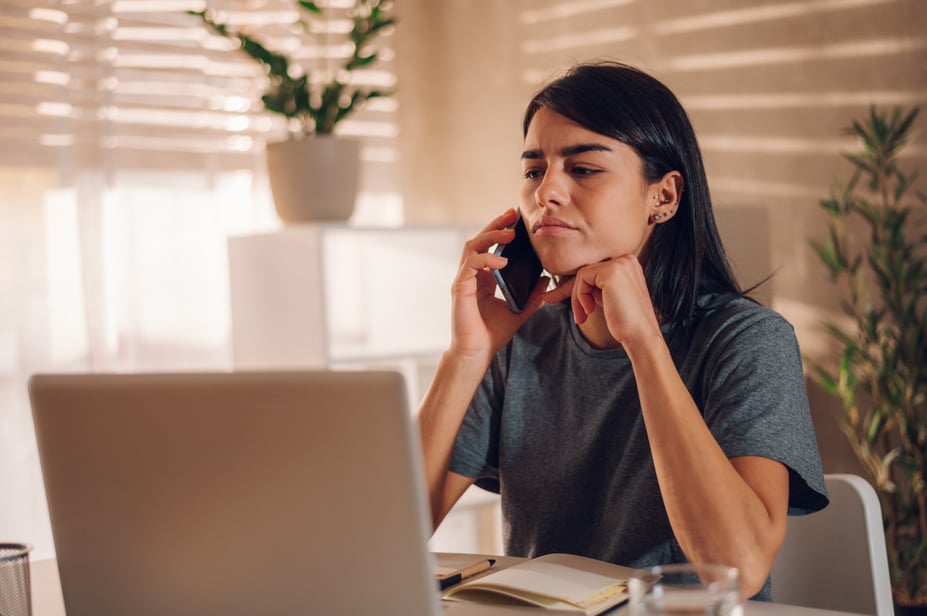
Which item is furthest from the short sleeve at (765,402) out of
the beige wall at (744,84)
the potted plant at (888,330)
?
the beige wall at (744,84)

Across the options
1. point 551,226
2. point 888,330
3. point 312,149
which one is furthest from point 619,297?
point 312,149

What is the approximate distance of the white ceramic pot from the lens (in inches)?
114

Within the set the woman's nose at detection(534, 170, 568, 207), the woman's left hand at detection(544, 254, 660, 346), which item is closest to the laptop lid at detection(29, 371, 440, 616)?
the woman's left hand at detection(544, 254, 660, 346)

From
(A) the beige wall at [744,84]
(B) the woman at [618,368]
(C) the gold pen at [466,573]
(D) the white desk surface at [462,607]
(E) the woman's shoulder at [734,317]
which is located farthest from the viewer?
(A) the beige wall at [744,84]

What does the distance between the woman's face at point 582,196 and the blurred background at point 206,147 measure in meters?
1.28

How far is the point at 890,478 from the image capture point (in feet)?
8.87

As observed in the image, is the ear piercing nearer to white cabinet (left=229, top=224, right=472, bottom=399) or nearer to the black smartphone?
the black smartphone

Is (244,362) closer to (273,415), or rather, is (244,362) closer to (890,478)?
(890,478)

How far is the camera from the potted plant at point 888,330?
249cm

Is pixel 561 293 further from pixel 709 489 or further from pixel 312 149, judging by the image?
pixel 312 149

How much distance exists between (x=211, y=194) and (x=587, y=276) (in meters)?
2.25

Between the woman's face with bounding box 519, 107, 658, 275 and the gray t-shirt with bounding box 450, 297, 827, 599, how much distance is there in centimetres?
18

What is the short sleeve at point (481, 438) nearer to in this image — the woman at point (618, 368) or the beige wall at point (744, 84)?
the woman at point (618, 368)

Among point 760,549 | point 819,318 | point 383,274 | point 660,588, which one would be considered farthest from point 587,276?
point 383,274
